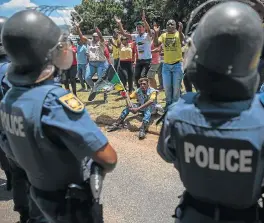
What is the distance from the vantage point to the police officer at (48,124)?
1.98 m

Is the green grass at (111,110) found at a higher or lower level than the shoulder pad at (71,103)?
lower

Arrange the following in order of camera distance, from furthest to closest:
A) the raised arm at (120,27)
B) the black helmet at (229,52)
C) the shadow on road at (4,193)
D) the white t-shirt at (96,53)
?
the white t-shirt at (96,53)
the raised arm at (120,27)
the shadow on road at (4,193)
the black helmet at (229,52)

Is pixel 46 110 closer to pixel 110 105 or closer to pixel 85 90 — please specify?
pixel 110 105

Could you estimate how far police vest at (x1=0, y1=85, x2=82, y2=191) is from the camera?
201 cm

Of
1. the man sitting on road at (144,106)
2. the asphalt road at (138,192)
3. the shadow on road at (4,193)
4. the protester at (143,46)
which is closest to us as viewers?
the asphalt road at (138,192)

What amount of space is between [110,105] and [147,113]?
211 cm

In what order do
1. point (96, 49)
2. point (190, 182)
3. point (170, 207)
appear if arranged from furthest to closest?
1. point (96, 49)
2. point (170, 207)
3. point (190, 182)

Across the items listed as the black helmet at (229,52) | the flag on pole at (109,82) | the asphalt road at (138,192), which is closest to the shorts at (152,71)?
the flag on pole at (109,82)

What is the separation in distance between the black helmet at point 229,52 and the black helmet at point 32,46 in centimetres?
81

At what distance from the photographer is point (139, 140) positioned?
6.19 meters

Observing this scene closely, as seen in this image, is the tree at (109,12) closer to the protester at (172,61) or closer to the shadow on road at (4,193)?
the protester at (172,61)

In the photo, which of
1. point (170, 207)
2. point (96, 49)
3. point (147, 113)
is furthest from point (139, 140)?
point (96, 49)

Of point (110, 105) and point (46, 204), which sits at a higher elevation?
point (46, 204)

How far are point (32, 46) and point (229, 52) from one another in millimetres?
1011
